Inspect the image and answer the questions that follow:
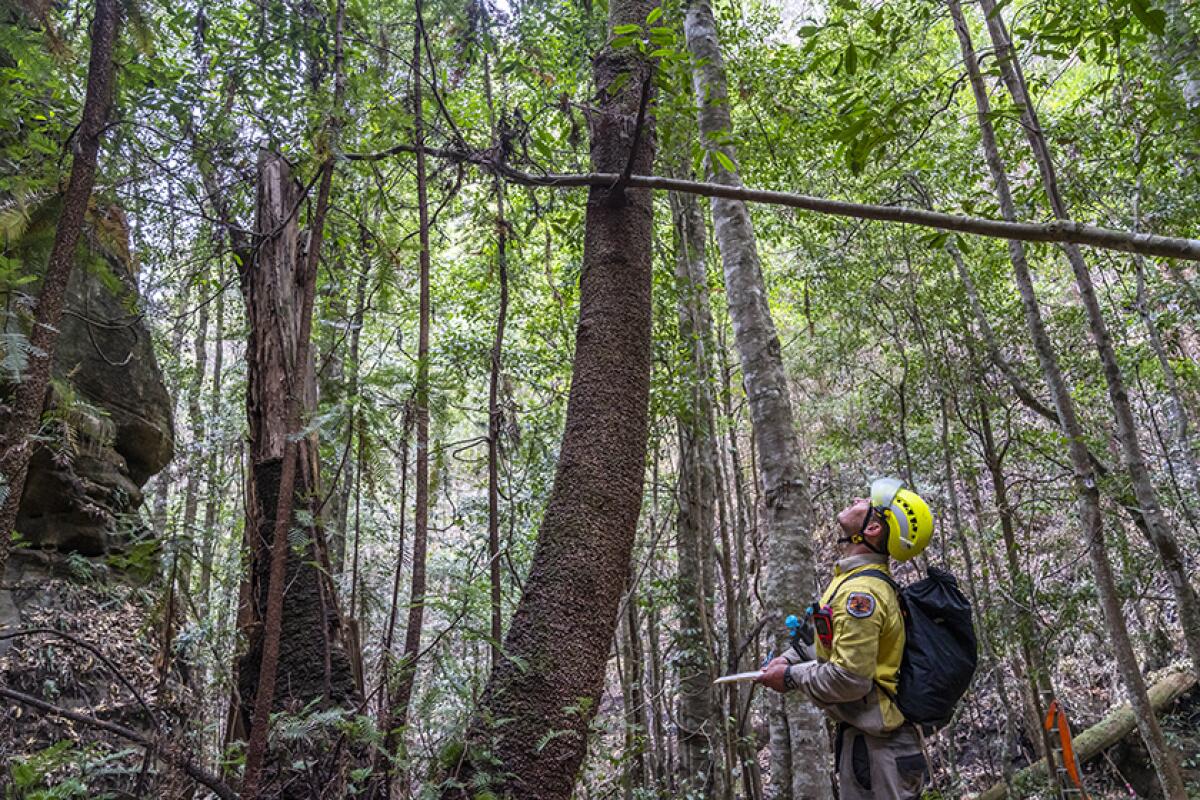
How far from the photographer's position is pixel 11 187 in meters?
2.98

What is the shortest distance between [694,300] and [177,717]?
5.06 metres

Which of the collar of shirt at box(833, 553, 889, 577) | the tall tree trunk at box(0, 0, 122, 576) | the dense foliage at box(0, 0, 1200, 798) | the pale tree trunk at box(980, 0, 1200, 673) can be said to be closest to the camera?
the tall tree trunk at box(0, 0, 122, 576)

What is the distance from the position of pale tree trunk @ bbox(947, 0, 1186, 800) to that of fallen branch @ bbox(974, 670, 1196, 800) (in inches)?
152

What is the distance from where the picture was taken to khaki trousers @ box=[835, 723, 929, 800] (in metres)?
2.96

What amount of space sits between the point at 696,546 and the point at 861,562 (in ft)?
10.1

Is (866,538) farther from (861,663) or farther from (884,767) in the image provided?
(884,767)

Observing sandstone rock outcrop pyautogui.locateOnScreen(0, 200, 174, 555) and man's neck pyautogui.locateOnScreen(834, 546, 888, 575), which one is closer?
man's neck pyautogui.locateOnScreen(834, 546, 888, 575)

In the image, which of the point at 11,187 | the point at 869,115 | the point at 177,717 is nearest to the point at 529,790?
the point at 177,717

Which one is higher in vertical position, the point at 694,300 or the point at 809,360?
the point at 809,360

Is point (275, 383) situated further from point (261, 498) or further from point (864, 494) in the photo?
point (864, 494)

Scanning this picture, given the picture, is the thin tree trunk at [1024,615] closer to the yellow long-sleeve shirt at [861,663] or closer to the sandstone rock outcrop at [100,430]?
the yellow long-sleeve shirt at [861,663]

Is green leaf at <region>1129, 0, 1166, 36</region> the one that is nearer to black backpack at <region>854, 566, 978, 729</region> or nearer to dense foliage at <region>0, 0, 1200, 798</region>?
dense foliage at <region>0, 0, 1200, 798</region>

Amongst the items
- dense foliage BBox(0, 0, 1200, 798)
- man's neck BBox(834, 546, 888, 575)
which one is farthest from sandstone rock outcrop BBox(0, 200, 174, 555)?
man's neck BBox(834, 546, 888, 575)

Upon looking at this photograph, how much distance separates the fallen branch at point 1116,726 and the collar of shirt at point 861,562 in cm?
825
